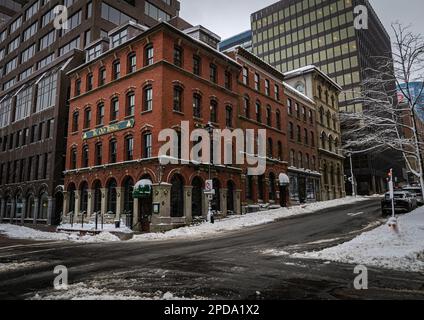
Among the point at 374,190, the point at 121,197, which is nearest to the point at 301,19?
the point at 374,190

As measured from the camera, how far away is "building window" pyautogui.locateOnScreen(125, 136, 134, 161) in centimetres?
2589

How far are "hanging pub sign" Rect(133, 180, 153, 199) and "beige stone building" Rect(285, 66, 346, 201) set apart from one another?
29431mm

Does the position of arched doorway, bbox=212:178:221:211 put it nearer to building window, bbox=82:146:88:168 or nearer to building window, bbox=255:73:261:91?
building window, bbox=82:146:88:168

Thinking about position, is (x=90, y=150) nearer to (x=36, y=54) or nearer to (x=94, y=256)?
(x=94, y=256)

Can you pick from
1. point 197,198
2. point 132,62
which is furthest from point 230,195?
point 132,62

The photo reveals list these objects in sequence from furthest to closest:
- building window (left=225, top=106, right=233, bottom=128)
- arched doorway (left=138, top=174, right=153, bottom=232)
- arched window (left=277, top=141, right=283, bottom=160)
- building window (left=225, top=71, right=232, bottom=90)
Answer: arched window (left=277, top=141, right=283, bottom=160)
building window (left=225, top=71, right=232, bottom=90)
building window (left=225, top=106, right=233, bottom=128)
arched doorway (left=138, top=174, right=153, bottom=232)

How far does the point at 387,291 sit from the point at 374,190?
6407 centimetres

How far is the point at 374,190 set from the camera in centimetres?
6381

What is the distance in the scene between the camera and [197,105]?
2745 cm

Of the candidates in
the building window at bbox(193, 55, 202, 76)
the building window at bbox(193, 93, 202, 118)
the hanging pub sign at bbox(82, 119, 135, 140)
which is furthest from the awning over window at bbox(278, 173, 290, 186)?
the hanging pub sign at bbox(82, 119, 135, 140)

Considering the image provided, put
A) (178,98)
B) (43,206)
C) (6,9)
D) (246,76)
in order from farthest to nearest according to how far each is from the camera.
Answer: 1. (6,9)
2. (43,206)
3. (246,76)
4. (178,98)

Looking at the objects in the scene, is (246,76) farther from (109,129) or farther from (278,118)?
(109,129)

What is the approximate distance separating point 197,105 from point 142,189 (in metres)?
8.87
